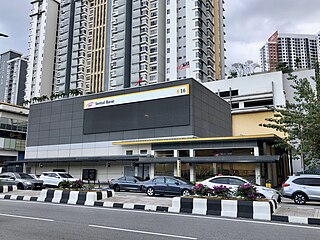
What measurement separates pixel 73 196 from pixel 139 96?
22761mm

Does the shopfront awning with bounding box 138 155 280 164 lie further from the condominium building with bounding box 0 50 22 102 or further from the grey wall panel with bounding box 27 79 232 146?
the condominium building with bounding box 0 50 22 102

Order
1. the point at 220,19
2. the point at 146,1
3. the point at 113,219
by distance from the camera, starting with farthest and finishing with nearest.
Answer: the point at 220,19
the point at 146,1
the point at 113,219

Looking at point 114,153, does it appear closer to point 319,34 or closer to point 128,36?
point 128,36

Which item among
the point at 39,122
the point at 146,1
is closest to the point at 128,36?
the point at 146,1

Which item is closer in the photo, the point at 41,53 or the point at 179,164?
the point at 179,164

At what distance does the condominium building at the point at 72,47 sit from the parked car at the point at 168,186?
62.1 metres

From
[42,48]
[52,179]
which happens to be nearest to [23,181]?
[52,179]

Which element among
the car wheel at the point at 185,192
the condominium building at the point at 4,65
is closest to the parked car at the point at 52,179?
the car wheel at the point at 185,192

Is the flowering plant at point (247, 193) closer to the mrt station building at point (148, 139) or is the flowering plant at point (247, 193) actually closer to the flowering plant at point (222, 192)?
the flowering plant at point (222, 192)

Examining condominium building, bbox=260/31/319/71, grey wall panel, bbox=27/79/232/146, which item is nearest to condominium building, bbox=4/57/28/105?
grey wall panel, bbox=27/79/232/146

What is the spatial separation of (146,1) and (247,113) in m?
38.0

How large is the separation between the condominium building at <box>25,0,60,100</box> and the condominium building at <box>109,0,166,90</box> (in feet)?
76.6

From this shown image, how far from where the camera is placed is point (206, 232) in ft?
25.8

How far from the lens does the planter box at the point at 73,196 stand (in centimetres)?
1398
